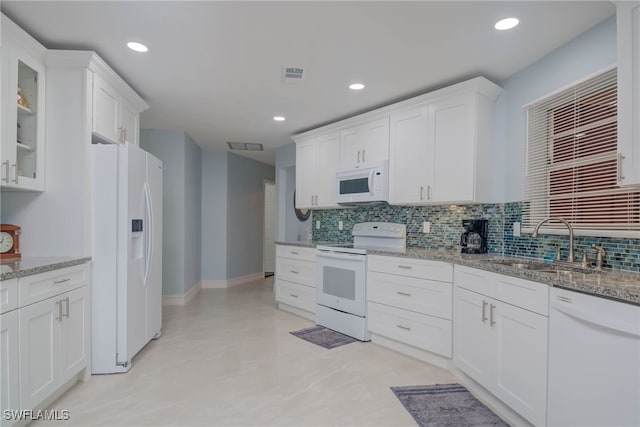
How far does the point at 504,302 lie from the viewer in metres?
2.06

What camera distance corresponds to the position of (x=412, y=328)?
2.99 m

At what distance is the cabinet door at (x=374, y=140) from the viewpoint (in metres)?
3.69

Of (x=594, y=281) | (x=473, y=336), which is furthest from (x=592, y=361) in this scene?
(x=473, y=336)

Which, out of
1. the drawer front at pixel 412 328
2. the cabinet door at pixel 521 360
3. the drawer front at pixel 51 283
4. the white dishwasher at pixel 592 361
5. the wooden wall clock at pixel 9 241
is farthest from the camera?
the drawer front at pixel 412 328

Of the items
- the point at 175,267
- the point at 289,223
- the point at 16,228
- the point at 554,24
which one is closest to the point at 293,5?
the point at 554,24

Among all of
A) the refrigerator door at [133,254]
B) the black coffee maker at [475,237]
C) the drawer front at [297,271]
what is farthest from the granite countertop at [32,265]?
the black coffee maker at [475,237]

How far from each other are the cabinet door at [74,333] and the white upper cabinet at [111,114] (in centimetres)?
126

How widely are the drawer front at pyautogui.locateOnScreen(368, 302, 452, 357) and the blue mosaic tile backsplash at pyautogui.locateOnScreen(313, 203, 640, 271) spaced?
0.80m

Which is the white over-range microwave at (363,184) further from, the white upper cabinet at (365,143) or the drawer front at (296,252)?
the drawer front at (296,252)

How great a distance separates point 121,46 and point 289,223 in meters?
4.09

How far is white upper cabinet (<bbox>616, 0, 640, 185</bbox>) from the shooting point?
165 centimetres

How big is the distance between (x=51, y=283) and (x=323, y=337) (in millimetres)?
2340

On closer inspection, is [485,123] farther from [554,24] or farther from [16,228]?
[16,228]

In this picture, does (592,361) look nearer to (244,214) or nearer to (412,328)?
(412,328)
